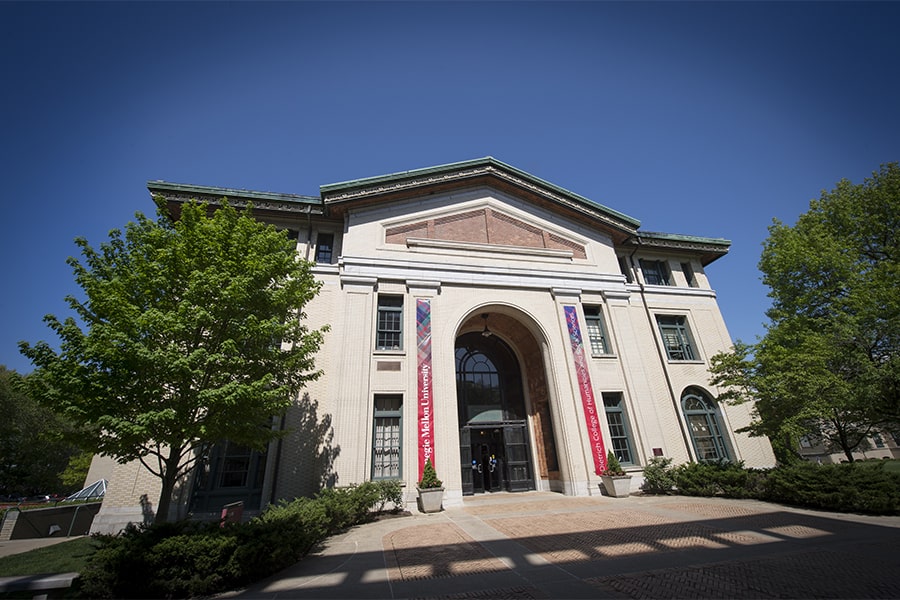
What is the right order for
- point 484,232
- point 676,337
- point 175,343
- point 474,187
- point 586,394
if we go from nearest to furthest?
point 175,343, point 586,394, point 484,232, point 474,187, point 676,337

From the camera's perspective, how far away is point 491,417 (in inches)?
746

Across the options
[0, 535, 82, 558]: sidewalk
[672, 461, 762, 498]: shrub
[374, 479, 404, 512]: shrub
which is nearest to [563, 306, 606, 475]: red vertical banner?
[672, 461, 762, 498]: shrub

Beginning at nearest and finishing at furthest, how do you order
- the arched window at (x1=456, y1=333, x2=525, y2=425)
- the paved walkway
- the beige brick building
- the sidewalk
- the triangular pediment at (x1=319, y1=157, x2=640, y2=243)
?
1. the paved walkway
2. the sidewalk
3. the beige brick building
4. the triangular pediment at (x1=319, y1=157, x2=640, y2=243)
5. the arched window at (x1=456, y1=333, x2=525, y2=425)

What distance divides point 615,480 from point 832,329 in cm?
1119

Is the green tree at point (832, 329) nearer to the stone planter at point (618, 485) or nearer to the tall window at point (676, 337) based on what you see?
the tall window at point (676, 337)

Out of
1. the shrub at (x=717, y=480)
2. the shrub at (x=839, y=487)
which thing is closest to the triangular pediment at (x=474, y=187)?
the shrub at (x=717, y=480)

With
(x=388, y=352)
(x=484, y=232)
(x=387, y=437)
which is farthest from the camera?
(x=484, y=232)

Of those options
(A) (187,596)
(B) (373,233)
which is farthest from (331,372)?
(A) (187,596)

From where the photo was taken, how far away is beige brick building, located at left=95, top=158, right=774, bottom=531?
44.1ft

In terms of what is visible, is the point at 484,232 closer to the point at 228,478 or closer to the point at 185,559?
the point at 228,478

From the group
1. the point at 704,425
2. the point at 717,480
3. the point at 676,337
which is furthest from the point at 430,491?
the point at 676,337

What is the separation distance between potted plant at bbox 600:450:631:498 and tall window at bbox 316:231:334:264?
15.3 m

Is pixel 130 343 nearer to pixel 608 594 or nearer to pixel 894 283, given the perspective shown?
pixel 608 594

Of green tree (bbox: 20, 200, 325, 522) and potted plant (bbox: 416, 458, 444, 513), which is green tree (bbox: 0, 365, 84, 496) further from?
potted plant (bbox: 416, 458, 444, 513)
